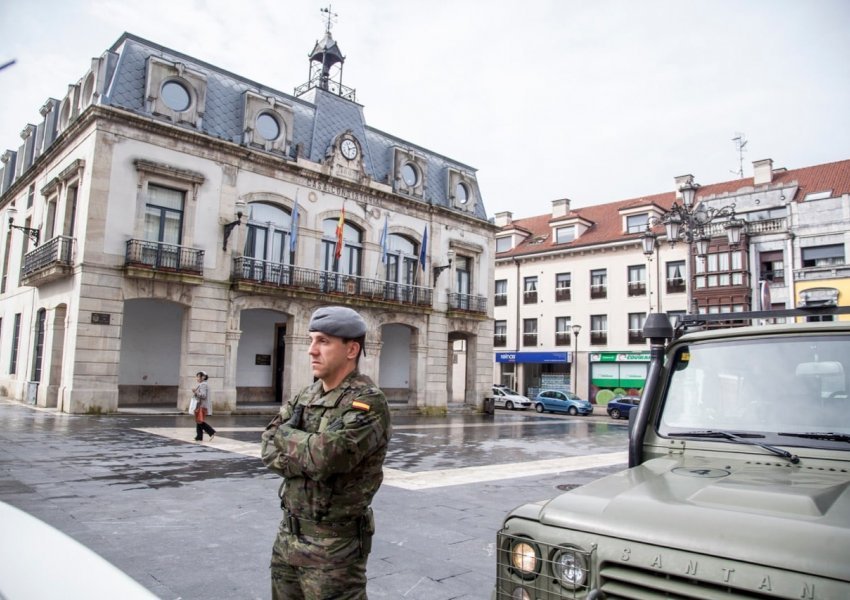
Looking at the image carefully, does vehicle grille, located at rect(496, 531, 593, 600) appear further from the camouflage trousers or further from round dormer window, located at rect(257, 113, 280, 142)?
round dormer window, located at rect(257, 113, 280, 142)

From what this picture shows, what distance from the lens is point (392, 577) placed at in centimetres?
482

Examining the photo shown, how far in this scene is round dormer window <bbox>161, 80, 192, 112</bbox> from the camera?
20.8m

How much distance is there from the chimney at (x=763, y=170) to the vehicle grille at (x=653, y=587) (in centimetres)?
3851

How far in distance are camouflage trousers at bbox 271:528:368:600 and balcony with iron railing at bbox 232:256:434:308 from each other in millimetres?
19917

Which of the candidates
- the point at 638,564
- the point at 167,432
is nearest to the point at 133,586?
the point at 638,564

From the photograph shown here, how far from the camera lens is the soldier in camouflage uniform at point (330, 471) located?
259 centimetres

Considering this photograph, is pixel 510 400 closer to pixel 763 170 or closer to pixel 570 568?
pixel 763 170

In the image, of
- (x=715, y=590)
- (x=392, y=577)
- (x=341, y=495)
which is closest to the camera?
(x=715, y=590)

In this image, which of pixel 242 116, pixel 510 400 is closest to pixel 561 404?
pixel 510 400

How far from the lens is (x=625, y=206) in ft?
129

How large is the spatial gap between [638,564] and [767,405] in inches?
68.4

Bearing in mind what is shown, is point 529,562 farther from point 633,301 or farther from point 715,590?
point 633,301

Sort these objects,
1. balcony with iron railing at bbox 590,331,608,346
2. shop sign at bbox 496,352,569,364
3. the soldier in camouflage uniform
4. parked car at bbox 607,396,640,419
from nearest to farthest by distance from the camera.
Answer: the soldier in camouflage uniform → parked car at bbox 607,396,640,419 → balcony with iron railing at bbox 590,331,608,346 → shop sign at bbox 496,352,569,364

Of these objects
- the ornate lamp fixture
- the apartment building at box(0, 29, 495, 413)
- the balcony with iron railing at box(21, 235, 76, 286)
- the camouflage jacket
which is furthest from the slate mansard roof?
the camouflage jacket
